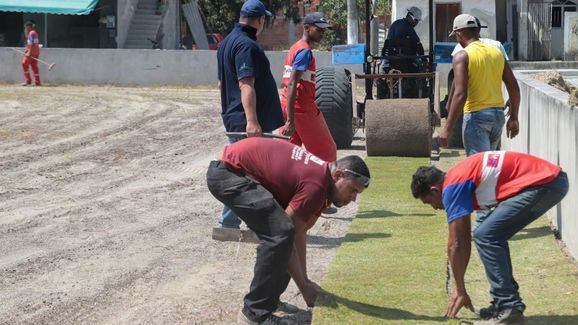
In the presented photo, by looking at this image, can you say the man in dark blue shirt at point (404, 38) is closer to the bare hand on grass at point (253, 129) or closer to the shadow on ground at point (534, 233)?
the shadow on ground at point (534, 233)

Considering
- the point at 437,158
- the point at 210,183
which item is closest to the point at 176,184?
the point at 437,158

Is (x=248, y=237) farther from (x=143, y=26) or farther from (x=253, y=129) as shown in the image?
(x=143, y=26)

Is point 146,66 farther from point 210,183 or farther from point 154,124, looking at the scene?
point 210,183

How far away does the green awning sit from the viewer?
115 feet

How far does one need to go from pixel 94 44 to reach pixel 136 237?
31234 millimetres

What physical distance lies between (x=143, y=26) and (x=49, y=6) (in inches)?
216

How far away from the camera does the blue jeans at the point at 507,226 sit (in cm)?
617

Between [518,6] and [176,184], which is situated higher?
[518,6]

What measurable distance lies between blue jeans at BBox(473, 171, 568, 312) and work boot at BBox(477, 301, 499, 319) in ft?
0.29

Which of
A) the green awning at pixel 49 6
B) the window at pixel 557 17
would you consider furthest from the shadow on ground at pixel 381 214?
the window at pixel 557 17

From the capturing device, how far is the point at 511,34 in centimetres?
4256

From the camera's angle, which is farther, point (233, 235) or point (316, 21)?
point (316, 21)

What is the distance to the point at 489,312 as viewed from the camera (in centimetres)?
645

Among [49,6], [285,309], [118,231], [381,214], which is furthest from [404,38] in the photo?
[49,6]
